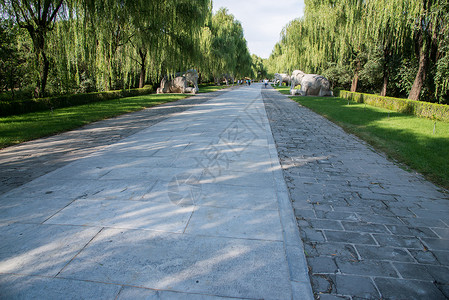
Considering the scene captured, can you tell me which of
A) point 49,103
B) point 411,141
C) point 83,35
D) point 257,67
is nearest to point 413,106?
point 411,141

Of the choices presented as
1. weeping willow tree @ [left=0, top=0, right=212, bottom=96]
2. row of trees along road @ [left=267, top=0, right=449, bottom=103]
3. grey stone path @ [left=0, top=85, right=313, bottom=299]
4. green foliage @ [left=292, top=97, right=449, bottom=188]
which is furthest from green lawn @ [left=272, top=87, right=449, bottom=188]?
weeping willow tree @ [left=0, top=0, right=212, bottom=96]

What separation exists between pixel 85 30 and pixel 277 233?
1053 cm

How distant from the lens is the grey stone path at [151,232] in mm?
2234

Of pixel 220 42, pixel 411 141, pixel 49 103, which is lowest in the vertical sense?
pixel 411 141

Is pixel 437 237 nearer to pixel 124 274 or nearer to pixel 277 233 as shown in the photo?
pixel 277 233

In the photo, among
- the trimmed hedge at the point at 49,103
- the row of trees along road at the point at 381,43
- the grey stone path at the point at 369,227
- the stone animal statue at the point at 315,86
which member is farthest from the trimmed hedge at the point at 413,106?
the trimmed hedge at the point at 49,103

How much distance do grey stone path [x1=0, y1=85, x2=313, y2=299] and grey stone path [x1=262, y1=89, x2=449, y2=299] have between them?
0.86ft

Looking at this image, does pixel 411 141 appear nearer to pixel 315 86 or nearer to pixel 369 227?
pixel 369 227

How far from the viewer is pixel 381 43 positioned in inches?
702

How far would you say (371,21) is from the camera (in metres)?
15.9

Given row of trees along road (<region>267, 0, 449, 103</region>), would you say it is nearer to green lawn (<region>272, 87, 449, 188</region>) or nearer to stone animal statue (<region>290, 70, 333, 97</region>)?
stone animal statue (<region>290, 70, 333, 97</region>)

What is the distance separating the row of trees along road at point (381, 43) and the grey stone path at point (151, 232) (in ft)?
45.5

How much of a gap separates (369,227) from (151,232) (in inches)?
105

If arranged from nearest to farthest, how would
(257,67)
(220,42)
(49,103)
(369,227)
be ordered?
1. (369,227)
2. (49,103)
3. (220,42)
4. (257,67)
